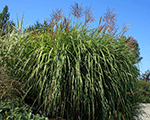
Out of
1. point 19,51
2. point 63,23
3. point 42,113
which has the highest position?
point 63,23

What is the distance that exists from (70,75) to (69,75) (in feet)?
0.05

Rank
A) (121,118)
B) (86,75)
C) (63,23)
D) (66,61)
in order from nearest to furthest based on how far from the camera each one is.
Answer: (86,75), (66,61), (121,118), (63,23)

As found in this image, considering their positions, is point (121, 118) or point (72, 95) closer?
point (72, 95)

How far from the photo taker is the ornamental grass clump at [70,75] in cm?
A: 216

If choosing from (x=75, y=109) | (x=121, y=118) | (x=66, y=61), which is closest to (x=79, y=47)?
(x=66, y=61)

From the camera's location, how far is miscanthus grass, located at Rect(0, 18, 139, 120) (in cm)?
216

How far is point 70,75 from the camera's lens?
2193mm

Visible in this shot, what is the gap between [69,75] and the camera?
2.19 metres

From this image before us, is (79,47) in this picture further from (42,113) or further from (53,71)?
(42,113)

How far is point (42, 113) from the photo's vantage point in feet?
7.61

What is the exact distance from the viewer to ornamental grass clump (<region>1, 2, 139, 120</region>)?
216 cm

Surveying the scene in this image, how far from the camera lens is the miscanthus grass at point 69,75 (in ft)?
7.08

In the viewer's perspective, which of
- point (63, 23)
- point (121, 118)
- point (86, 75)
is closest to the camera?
point (86, 75)

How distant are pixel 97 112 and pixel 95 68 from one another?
0.68m
